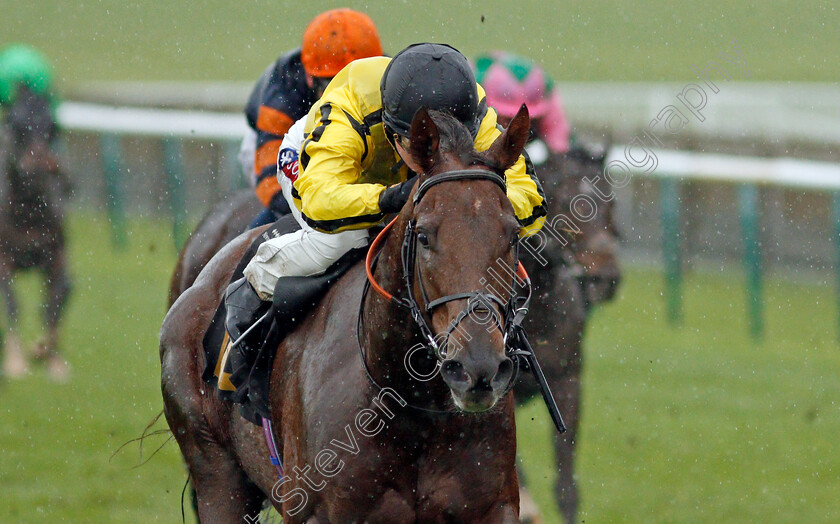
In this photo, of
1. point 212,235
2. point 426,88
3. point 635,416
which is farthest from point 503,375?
point 635,416

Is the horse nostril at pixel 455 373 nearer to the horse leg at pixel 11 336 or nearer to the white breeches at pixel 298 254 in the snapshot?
the white breeches at pixel 298 254

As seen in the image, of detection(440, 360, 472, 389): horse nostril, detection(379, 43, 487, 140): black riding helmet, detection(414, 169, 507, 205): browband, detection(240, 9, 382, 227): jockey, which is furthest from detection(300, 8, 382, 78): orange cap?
detection(440, 360, 472, 389): horse nostril

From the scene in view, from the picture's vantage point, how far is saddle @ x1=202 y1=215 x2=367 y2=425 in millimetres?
3348

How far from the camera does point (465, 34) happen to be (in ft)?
84.2

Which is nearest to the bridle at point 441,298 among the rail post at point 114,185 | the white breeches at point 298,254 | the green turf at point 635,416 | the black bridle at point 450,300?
the black bridle at point 450,300

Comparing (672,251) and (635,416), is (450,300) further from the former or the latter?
(672,251)

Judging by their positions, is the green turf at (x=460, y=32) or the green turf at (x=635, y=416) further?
the green turf at (x=460, y=32)

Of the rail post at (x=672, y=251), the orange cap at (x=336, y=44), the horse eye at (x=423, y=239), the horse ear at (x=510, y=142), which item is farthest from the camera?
the rail post at (x=672, y=251)

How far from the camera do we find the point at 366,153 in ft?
10.5

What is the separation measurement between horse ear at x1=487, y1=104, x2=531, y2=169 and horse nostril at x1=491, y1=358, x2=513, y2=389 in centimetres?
51

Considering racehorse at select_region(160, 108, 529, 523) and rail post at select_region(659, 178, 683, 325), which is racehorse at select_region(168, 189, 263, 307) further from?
rail post at select_region(659, 178, 683, 325)

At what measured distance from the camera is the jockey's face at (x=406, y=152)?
2.75m

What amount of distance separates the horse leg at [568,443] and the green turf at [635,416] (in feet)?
1.31

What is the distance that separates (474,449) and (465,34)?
23.3 metres
